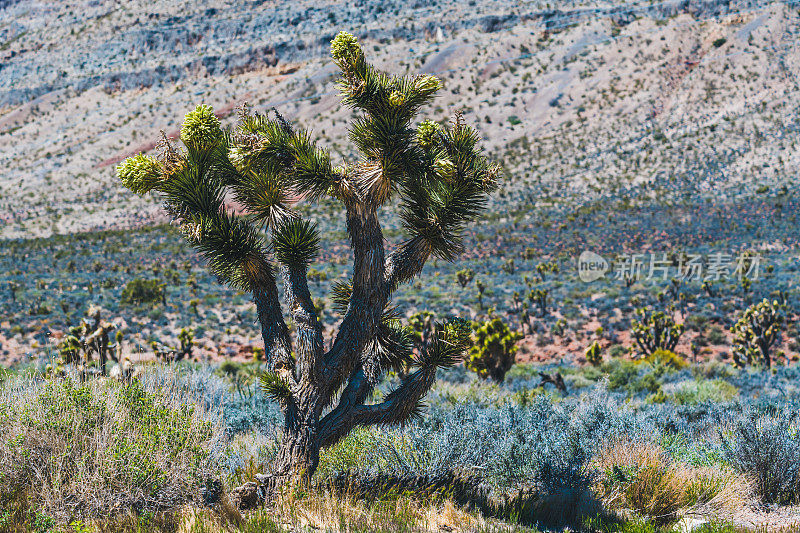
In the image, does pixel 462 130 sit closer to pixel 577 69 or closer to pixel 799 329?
pixel 799 329

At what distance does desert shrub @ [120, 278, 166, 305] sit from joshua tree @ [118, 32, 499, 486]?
80.4ft

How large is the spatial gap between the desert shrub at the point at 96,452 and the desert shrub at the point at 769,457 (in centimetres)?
541

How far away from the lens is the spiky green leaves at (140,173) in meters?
5.19

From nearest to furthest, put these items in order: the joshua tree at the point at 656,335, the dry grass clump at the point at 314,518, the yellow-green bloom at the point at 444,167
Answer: the dry grass clump at the point at 314,518
the yellow-green bloom at the point at 444,167
the joshua tree at the point at 656,335

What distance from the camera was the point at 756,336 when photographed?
1914cm

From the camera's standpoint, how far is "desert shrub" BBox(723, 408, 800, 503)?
653 centimetres

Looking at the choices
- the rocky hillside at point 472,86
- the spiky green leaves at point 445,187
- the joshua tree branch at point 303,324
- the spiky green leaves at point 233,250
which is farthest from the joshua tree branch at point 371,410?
the rocky hillside at point 472,86

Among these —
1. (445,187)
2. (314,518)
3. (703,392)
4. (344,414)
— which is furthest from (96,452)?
(703,392)

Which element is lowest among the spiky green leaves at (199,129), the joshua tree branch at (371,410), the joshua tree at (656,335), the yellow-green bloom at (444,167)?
the joshua tree at (656,335)

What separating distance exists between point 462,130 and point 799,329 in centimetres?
2193

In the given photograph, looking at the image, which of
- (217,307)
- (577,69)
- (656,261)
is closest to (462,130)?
(217,307)

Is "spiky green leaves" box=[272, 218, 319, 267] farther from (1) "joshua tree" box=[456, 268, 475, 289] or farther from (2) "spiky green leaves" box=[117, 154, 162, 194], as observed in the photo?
(1) "joshua tree" box=[456, 268, 475, 289]

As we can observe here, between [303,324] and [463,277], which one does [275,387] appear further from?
[463,277]

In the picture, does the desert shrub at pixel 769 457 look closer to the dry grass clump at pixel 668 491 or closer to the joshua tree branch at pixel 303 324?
the dry grass clump at pixel 668 491
